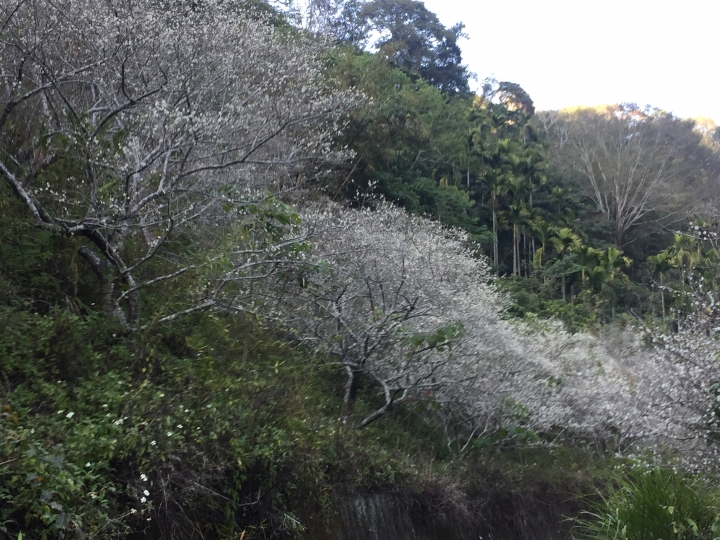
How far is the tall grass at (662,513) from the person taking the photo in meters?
5.21

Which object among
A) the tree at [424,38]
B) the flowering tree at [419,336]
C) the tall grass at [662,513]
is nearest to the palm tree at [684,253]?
the flowering tree at [419,336]

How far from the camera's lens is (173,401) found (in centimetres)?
531

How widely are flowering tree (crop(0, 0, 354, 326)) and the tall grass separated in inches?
161

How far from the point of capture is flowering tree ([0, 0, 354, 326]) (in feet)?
21.5

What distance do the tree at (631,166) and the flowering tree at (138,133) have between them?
1041 inches

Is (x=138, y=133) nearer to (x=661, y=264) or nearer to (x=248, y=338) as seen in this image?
(x=248, y=338)

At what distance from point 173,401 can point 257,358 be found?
2.10 metres

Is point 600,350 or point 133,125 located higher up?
point 133,125

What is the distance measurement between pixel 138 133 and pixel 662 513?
24.4 ft

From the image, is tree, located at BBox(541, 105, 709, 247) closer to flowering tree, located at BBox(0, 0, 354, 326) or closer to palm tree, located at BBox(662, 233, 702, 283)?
palm tree, located at BBox(662, 233, 702, 283)

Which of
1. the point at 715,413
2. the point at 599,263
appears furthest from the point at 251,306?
the point at 599,263

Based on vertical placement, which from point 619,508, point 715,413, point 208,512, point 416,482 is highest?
point 715,413

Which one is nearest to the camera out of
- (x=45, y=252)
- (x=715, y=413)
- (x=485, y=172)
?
(x=45, y=252)

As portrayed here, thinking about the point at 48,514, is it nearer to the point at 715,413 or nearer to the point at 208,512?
the point at 208,512
